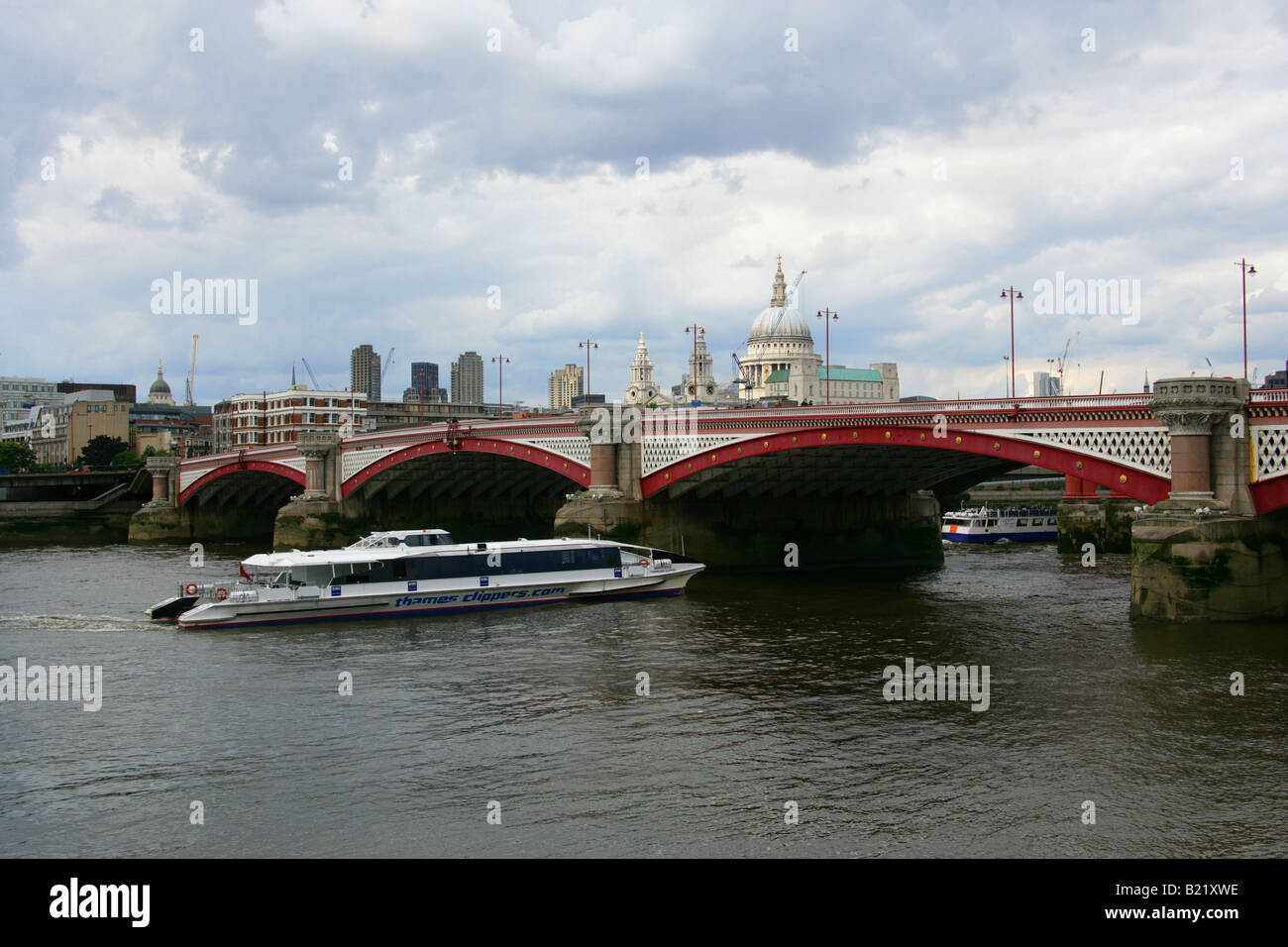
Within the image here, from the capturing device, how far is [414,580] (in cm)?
4584

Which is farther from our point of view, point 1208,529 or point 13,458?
point 13,458

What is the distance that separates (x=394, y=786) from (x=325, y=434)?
6383cm

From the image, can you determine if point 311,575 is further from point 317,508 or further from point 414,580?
point 317,508

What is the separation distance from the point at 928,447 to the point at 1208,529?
14.6 metres

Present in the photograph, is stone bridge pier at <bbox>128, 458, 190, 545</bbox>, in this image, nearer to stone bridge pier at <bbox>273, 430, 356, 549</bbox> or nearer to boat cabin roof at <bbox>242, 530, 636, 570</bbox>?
stone bridge pier at <bbox>273, 430, 356, 549</bbox>

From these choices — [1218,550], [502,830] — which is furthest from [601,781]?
[1218,550]

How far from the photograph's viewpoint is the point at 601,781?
73.0ft

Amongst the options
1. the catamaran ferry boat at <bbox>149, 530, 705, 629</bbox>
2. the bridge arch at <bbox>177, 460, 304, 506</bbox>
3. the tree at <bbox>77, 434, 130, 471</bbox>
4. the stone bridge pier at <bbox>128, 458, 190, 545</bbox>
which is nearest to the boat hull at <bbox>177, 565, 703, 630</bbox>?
the catamaran ferry boat at <bbox>149, 530, 705, 629</bbox>

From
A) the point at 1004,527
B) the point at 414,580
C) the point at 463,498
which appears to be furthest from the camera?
the point at 1004,527

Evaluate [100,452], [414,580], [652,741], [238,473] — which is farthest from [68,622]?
[100,452]

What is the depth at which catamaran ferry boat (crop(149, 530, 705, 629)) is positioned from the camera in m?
43.2

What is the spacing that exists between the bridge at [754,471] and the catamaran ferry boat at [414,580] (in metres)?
8.53

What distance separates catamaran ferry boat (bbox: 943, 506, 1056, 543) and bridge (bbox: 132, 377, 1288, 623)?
794 cm
